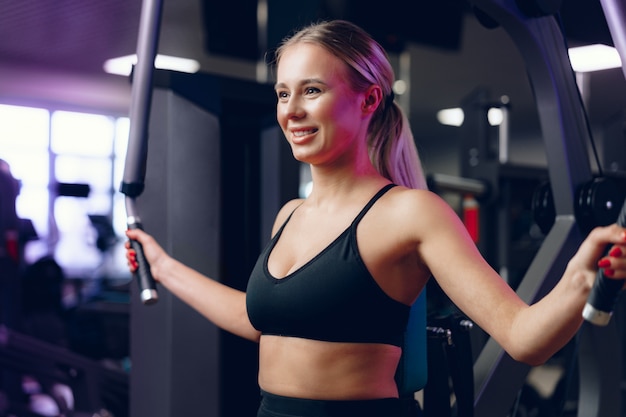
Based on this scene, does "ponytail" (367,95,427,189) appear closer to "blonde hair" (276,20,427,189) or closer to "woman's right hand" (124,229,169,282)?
"blonde hair" (276,20,427,189)

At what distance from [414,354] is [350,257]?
0.25 m

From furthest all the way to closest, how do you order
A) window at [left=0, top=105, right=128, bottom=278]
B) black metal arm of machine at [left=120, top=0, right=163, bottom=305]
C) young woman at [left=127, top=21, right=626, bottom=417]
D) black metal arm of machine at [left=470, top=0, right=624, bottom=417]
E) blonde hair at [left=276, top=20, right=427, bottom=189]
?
window at [left=0, top=105, right=128, bottom=278]
black metal arm of machine at [left=470, top=0, right=624, bottom=417]
black metal arm of machine at [left=120, top=0, right=163, bottom=305]
blonde hair at [left=276, top=20, right=427, bottom=189]
young woman at [left=127, top=21, right=626, bottom=417]

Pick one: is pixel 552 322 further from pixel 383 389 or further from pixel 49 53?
pixel 49 53

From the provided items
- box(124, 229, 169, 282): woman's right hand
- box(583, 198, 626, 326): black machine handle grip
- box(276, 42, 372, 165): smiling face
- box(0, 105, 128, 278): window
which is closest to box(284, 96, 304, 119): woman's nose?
box(276, 42, 372, 165): smiling face

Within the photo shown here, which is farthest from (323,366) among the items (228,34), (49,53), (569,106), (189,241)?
(49,53)

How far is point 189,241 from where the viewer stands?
1.88 metres

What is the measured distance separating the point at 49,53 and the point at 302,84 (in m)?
6.98

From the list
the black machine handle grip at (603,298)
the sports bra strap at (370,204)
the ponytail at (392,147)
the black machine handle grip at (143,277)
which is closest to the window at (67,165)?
the black machine handle grip at (143,277)

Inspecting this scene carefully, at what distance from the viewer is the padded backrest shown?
1253 millimetres

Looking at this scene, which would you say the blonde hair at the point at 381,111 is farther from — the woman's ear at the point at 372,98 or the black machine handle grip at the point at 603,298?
the black machine handle grip at the point at 603,298

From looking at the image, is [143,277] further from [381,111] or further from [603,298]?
[603,298]

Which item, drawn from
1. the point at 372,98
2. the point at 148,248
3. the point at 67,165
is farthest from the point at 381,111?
the point at 67,165

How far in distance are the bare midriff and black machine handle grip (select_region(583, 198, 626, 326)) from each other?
0.45 metres

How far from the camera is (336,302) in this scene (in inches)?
44.1
